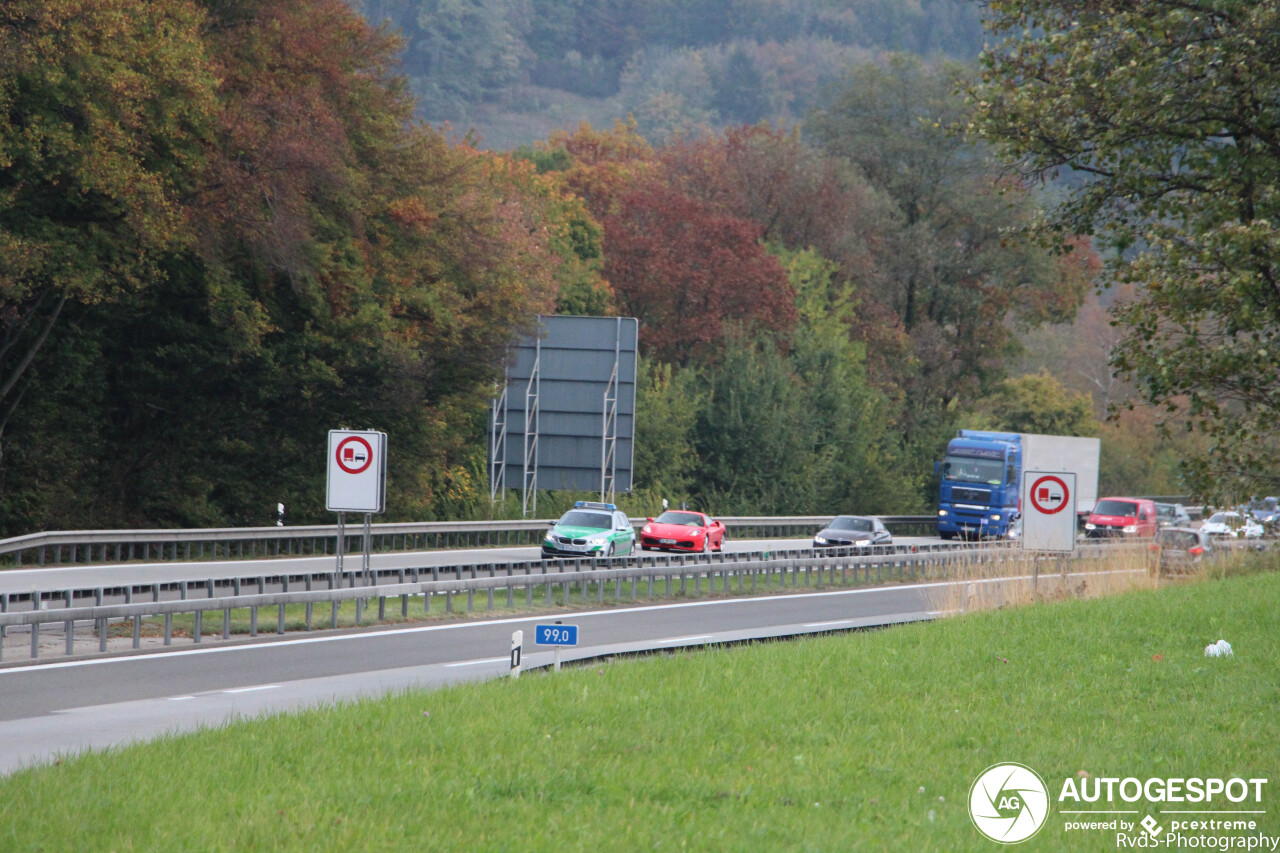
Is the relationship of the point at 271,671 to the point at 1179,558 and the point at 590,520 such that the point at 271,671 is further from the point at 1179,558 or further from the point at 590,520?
the point at 1179,558

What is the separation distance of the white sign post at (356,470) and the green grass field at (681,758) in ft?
27.8

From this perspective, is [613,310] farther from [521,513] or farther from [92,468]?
[92,468]

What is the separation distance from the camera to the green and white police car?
105ft

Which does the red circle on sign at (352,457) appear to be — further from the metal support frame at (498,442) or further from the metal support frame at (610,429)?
the metal support frame at (498,442)

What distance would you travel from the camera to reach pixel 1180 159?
17.5 m

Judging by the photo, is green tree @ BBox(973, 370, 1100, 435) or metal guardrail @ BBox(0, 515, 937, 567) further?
green tree @ BBox(973, 370, 1100, 435)

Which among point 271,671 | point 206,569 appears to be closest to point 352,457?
point 271,671

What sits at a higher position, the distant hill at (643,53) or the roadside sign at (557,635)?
the distant hill at (643,53)

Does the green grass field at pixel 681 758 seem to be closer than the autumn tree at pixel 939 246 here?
Yes

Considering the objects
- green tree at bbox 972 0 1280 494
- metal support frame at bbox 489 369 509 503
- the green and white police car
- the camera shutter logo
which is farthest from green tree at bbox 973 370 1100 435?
the camera shutter logo

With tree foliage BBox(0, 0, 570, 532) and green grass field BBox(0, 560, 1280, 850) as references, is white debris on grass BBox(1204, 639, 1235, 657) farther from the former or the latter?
tree foliage BBox(0, 0, 570, 532)

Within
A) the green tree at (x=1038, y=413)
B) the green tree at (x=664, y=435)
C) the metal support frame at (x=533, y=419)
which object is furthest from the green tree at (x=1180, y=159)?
the green tree at (x=1038, y=413)

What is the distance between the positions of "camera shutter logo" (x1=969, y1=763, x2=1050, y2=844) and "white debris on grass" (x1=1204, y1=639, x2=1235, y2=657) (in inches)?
240

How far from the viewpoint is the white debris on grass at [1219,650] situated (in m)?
14.0
